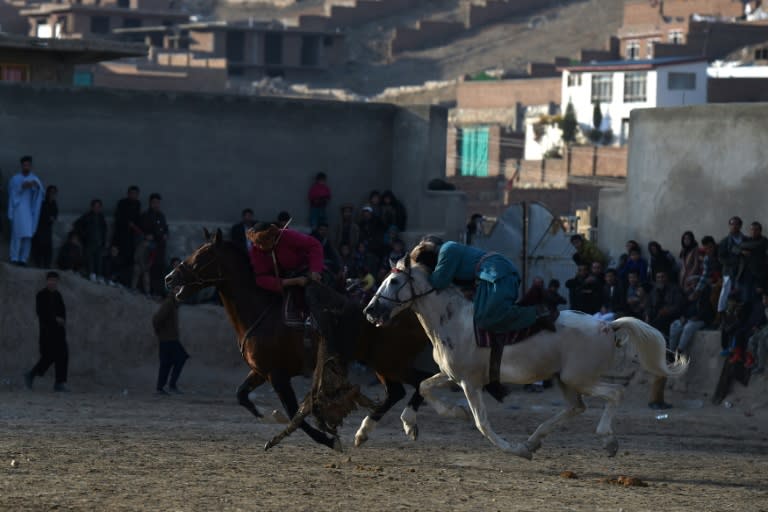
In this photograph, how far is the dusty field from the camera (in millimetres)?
11164

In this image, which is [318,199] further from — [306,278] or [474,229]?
[306,278]

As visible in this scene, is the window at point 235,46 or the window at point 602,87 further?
the window at point 235,46

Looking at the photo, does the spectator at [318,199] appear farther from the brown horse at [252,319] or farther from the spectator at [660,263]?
the brown horse at [252,319]

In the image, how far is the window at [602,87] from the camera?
74.9 meters

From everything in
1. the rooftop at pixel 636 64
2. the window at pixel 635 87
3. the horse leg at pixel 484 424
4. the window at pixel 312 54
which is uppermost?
the window at pixel 312 54

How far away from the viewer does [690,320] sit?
2091 cm

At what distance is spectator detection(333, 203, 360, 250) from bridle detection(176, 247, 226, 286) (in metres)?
9.20

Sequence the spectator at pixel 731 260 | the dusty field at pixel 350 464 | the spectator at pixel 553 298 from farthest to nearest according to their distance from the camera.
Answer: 1. the spectator at pixel 553 298
2. the spectator at pixel 731 260
3. the dusty field at pixel 350 464

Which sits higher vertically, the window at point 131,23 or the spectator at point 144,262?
the window at point 131,23

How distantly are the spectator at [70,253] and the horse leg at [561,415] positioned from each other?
10.6 m

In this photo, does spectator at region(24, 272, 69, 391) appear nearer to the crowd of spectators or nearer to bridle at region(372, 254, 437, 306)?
the crowd of spectators

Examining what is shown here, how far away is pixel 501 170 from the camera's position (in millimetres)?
72625

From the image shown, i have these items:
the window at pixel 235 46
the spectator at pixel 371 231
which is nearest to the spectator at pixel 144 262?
the spectator at pixel 371 231

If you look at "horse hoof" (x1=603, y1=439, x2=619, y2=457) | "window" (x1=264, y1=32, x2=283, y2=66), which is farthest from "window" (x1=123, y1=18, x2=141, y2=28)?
"horse hoof" (x1=603, y1=439, x2=619, y2=457)
